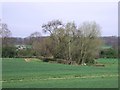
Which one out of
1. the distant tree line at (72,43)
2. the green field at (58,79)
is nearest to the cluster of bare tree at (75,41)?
the distant tree line at (72,43)

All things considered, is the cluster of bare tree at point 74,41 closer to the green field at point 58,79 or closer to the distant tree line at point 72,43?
the distant tree line at point 72,43

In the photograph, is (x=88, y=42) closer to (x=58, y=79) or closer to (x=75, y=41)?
(x=75, y=41)

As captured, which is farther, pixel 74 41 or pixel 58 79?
pixel 74 41

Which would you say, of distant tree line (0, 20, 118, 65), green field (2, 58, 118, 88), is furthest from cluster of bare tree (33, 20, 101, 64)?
green field (2, 58, 118, 88)

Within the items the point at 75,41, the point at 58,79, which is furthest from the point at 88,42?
the point at 58,79

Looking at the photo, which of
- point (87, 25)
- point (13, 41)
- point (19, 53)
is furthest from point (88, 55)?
point (19, 53)

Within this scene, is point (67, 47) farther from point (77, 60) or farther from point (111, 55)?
point (111, 55)

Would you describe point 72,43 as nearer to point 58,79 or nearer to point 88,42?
point 88,42

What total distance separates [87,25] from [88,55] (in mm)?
8454

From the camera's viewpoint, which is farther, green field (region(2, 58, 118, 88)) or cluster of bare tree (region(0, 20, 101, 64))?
cluster of bare tree (region(0, 20, 101, 64))

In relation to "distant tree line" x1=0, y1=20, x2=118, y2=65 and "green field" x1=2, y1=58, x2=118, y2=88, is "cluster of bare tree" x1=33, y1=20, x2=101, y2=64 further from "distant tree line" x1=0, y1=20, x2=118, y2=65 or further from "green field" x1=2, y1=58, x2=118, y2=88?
"green field" x1=2, y1=58, x2=118, y2=88

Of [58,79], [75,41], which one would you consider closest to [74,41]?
[75,41]

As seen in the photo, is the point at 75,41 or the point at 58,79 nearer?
the point at 58,79

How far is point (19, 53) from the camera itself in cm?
9644
